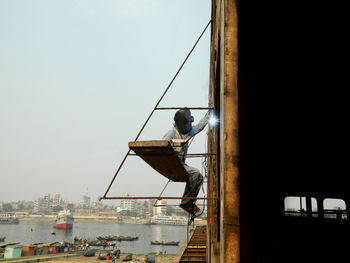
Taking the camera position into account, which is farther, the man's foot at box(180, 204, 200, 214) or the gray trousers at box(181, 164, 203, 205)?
the gray trousers at box(181, 164, 203, 205)

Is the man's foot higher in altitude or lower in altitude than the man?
lower

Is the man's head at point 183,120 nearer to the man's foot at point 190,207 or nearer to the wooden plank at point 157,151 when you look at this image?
the wooden plank at point 157,151

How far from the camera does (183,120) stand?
17.2 ft

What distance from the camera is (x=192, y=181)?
515 cm

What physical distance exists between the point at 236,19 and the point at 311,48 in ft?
7.28

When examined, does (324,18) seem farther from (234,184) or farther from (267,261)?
(267,261)

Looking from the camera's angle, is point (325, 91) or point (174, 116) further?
point (174, 116)

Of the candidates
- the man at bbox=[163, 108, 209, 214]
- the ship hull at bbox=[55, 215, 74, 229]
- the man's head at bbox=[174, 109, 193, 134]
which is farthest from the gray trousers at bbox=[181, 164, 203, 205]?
the ship hull at bbox=[55, 215, 74, 229]

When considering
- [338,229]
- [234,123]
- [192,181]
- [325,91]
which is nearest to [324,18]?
[325,91]

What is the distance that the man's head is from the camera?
522 centimetres

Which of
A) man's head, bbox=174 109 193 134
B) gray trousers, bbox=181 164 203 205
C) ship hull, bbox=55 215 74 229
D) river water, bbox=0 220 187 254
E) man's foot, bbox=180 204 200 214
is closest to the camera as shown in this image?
man's foot, bbox=180 204 200 214

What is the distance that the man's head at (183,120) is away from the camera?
5223 mm

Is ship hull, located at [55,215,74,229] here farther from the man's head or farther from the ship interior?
the man's head

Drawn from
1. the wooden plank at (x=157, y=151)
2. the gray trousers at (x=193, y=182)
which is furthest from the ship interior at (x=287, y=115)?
the gray trousers at (x=193, y=182)
